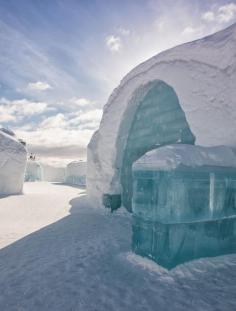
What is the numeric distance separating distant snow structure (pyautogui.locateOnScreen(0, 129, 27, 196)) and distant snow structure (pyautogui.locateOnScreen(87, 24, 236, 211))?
5.34 meters

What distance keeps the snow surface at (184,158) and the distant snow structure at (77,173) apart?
22.9m

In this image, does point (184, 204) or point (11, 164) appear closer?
point (184, 204)

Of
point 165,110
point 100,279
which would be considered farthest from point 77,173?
point 100,279

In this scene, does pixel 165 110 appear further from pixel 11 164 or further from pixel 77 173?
pixel 77 173

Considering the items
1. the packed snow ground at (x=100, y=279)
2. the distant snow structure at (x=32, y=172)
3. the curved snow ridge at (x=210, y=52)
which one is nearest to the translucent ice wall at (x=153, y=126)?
the curved snow ridge at (x=210, y=52)

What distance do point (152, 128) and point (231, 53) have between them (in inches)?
92.7

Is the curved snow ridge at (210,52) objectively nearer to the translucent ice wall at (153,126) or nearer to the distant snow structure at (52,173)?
the translucent ice wall at (153,126)

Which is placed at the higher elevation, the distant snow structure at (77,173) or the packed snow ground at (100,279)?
the distant snow structure at (77,173)

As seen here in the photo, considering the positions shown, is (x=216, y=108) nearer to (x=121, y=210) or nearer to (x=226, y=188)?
(x=226, y=188)

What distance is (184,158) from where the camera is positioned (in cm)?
279

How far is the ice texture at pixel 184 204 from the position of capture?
2674 mm

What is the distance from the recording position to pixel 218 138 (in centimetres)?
369

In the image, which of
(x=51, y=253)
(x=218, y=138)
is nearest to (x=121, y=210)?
(x=51, y=253)

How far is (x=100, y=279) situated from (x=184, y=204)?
50.8 inches
